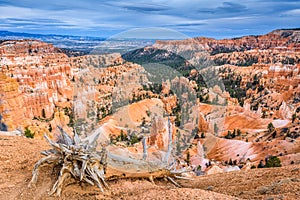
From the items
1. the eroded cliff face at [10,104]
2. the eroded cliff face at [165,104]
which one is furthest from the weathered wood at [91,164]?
the eroded cliff face at [10,104]

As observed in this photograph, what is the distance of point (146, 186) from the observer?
11.8 feet

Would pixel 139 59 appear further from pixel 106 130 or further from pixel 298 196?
pixel 298 196

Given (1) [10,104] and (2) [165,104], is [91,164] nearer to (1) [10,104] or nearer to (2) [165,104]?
(2) [165,104]

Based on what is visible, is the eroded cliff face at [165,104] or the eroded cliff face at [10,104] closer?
the eroded cliff face at [165,104]

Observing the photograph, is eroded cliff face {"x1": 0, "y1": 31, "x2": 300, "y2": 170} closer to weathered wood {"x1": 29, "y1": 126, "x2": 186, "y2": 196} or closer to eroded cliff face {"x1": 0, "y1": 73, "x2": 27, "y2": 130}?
eroded cliff face {"x1": 0, "y1": 73, "x2": 27, "y2": 130}

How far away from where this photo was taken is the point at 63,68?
53688 millimetres

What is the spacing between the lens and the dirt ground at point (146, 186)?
10.2ft

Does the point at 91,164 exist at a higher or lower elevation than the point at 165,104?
lower

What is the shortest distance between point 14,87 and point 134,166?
19385 mm

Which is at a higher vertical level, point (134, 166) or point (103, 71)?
point (103, 71)

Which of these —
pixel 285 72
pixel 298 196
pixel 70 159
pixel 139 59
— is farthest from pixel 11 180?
pixel 285 72

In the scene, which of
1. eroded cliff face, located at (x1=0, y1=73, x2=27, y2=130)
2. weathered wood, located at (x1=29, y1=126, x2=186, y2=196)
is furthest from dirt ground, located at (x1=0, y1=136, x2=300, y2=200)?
eroded cliff face, located at (x1=0, y1=73, x2=27, y2=130)

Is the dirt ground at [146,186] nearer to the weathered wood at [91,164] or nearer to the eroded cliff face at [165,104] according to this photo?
the weathered wood at [91,164]

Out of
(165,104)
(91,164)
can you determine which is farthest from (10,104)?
(165,104)
